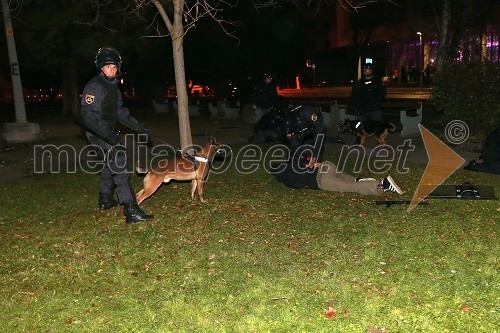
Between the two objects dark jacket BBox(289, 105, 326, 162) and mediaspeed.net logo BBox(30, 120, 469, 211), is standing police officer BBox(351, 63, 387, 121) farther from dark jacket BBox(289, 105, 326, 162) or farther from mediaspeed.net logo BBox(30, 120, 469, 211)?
dark jacket BBox(289, 105, 326, 162)

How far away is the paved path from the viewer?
37.9 feet

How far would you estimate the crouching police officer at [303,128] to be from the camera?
7.90 metres

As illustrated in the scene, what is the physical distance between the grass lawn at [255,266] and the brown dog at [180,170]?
0.41m

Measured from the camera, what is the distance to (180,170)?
720cm

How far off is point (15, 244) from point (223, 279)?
9.30 ft

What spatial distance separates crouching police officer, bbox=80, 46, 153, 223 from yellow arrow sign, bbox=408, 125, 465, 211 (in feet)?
12.4

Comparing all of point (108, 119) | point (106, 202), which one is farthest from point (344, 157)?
point (108, 119)

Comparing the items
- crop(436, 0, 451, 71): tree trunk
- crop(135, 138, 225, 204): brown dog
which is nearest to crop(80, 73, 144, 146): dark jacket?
crop(135, 138, 225, 204): brown dog

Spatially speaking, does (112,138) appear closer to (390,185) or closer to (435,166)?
(390,185)

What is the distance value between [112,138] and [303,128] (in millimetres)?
2918

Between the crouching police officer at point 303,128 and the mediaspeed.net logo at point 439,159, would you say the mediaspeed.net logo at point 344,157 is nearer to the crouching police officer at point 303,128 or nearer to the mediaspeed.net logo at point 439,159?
the mediaspeed.net logo at point 439,159

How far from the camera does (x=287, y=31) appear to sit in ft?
103

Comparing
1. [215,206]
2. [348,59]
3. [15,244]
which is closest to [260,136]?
[215,206]

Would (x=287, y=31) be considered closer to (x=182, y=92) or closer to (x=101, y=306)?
(x=182, y=92)
